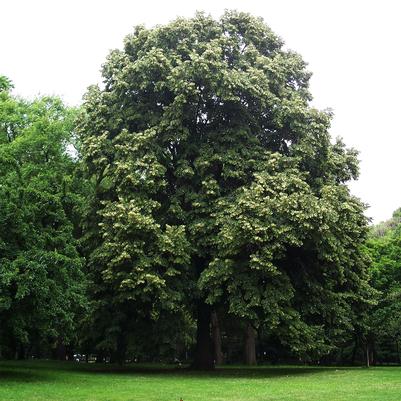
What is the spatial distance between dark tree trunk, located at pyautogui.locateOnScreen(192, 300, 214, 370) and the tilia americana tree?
7 centimetres

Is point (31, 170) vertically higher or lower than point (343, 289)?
higher

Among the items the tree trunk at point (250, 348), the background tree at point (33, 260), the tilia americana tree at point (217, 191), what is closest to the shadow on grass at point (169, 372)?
the tilia americana tree at point (217, 191)

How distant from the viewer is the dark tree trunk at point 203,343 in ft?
95.7

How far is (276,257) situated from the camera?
24859 mm

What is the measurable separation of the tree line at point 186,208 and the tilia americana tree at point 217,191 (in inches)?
3.8

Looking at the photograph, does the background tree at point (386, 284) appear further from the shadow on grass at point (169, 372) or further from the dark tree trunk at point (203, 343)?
the dark tree trunk at point (203, 343)

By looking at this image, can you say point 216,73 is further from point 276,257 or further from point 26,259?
point 26,259

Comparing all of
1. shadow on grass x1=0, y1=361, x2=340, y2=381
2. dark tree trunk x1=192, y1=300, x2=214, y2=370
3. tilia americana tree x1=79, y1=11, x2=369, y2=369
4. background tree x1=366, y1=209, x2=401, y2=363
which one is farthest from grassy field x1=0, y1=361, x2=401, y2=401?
background tree x1=366, y1=209, x2=401, y2=363

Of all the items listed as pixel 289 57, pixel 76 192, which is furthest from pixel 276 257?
pixel 76 192

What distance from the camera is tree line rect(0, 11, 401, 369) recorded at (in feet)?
78.4

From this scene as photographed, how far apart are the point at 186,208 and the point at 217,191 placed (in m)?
2.44

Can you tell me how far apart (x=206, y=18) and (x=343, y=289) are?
17315mm

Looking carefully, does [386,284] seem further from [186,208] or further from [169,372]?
[169,372]

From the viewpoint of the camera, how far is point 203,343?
2931 cm
